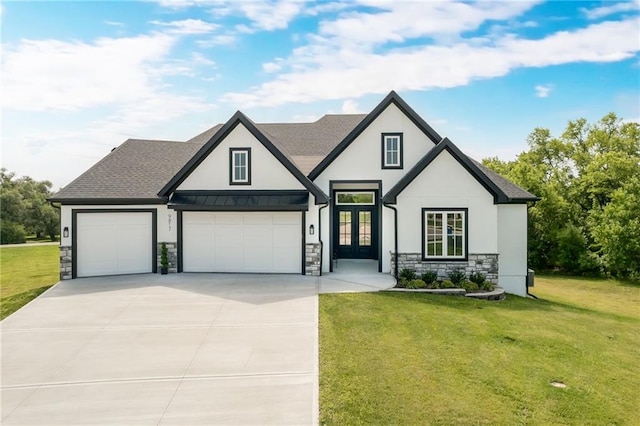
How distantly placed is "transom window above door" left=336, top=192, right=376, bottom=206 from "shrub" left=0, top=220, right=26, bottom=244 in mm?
31964

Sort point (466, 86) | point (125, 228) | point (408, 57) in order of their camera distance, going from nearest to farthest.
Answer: point (125, 228)
point (408, 57)
point (466, 86)

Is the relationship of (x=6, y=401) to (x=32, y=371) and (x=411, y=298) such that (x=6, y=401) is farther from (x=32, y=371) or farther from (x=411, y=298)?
(x=411, y=298)

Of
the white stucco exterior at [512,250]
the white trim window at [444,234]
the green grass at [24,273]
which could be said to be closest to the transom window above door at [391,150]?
the white trim window at [444,234]

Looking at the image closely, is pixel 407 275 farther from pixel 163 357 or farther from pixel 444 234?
pixel 163 357

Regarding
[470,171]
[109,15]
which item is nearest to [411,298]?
[470,171]

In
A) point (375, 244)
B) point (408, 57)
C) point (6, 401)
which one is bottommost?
point (6, 401)

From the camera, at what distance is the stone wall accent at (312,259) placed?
15.6m

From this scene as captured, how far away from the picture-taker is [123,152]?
60.6 ft

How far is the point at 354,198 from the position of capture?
17.6 meters

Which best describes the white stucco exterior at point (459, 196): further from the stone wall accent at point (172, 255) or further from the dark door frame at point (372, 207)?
the stone wall accent at point (172, 255)

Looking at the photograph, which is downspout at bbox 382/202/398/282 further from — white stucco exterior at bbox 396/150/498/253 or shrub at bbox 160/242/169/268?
shrub at bbox 160/242/169/268

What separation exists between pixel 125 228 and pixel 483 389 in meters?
13.9

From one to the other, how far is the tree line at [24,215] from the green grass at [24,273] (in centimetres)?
613

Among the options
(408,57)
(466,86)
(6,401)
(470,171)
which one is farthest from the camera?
(466,86)
